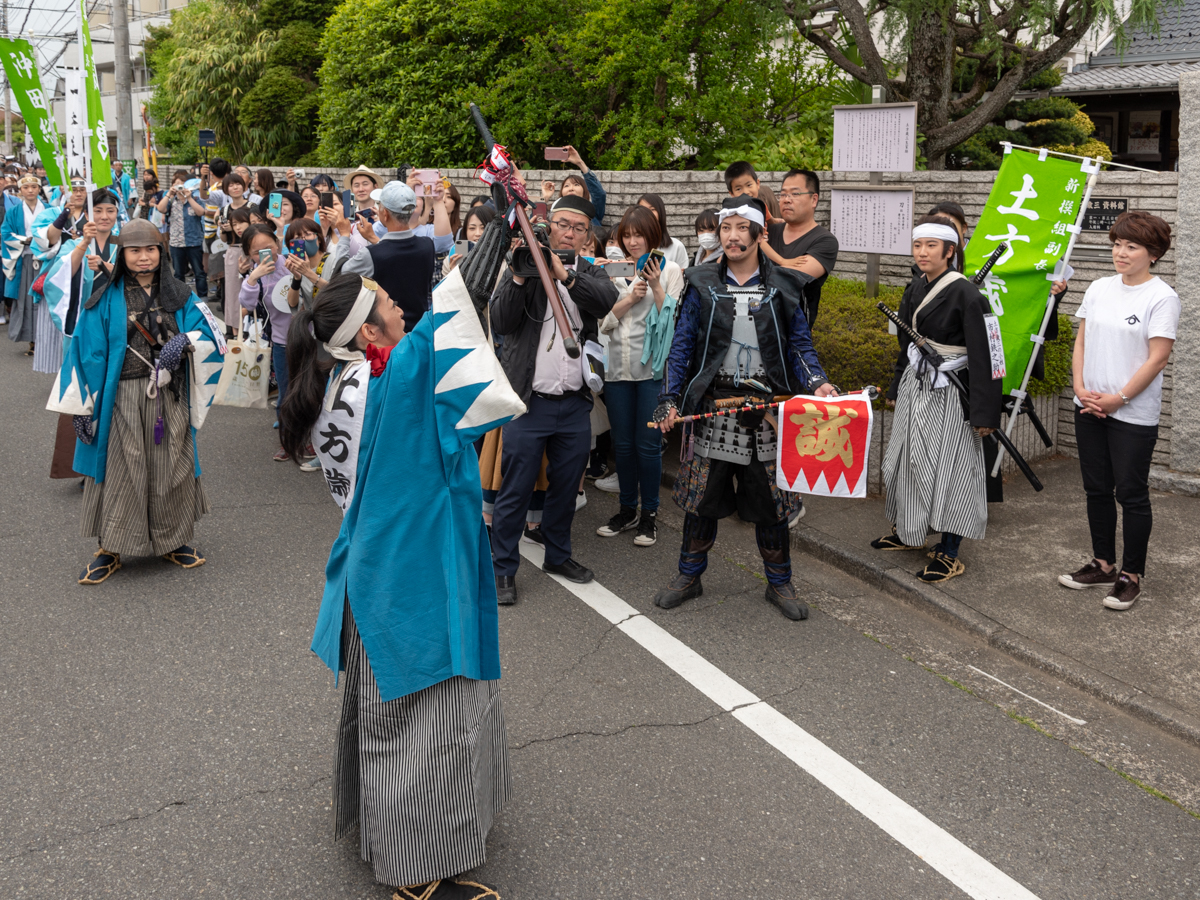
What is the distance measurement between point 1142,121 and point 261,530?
45.3 feet

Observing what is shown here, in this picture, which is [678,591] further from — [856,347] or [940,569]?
[856,347]

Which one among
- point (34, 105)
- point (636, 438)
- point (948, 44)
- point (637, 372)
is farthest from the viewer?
point (948, 44)

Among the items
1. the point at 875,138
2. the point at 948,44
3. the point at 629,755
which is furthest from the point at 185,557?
the point at 948,44

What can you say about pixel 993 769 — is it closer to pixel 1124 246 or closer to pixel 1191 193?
pixel 1124 246

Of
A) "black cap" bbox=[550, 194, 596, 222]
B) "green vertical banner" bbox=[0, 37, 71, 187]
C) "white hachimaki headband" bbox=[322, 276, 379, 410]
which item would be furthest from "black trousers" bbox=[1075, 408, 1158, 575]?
"green vertical banner" bbox=[0, 37, 71, 187]

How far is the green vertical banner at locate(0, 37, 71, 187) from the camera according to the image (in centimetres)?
664

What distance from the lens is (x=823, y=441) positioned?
4.95m

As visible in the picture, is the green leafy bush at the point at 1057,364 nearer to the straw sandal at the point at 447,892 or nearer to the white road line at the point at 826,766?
the white road line at the point at 826,766

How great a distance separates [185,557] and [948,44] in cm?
815

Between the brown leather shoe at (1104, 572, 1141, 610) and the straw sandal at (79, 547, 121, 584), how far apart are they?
5098 mm

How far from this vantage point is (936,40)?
1007 cm

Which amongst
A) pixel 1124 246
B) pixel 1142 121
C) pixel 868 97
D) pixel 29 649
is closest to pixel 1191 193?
pixel 1124 246

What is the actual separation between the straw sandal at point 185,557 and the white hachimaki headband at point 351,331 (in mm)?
3215

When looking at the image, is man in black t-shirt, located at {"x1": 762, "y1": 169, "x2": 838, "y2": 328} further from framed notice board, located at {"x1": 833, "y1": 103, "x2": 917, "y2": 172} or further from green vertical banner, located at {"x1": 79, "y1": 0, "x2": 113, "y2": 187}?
green vertical banner, located at {"x1": 79, "y1": 0, "x2": 113, "y2": 187}
